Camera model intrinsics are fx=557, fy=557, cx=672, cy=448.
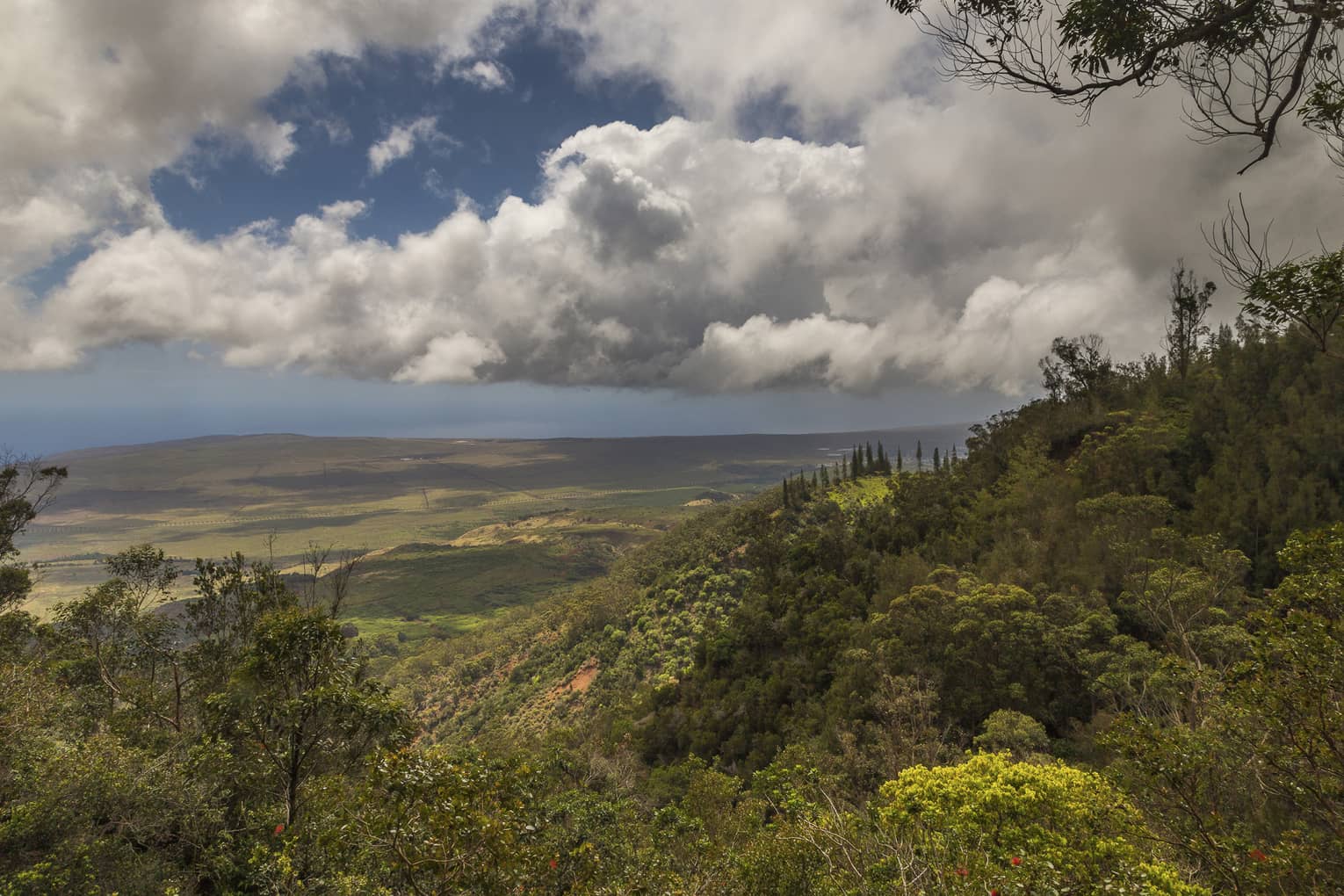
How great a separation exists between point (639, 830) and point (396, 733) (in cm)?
1166

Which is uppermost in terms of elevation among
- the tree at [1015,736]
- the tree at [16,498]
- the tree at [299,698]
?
the tree at [16,498]

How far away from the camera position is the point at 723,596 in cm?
10225

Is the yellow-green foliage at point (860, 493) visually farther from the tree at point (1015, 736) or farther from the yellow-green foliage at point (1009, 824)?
the yellow-green foliage at point (1009, 824)

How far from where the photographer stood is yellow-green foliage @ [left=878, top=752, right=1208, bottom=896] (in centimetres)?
1133

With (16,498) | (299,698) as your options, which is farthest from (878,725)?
(16,498)

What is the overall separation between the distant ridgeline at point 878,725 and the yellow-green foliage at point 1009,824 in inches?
4.6

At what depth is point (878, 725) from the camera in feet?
119

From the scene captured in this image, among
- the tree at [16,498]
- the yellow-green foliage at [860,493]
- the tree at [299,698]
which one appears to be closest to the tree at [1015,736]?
the tree at [299,698]

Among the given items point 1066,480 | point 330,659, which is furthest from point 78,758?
point 1066,480

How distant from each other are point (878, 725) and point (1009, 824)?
2137cm

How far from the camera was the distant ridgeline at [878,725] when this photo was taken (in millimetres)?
10000

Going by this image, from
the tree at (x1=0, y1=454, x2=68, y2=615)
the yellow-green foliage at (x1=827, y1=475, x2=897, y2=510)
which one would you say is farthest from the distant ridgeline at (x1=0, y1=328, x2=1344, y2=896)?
the yellow-green foliage at (x1=827, y1=475, x2=897, y2=510)

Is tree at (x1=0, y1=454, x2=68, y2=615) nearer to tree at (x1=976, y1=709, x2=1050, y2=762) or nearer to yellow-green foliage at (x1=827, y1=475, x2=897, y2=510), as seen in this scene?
tree at (x1=976, y1=709, x2=1050, y2=762)

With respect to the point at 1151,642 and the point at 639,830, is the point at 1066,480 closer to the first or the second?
the point at 1151,642
